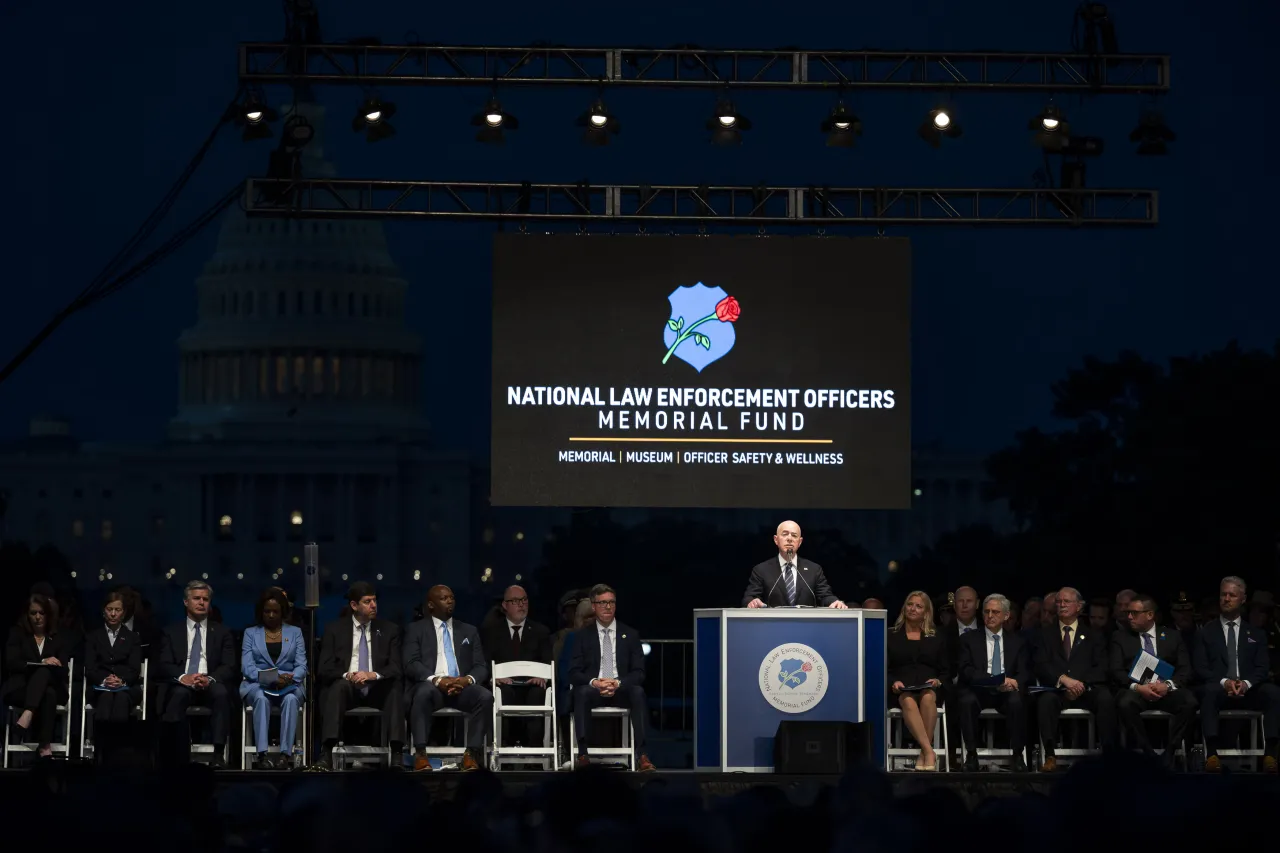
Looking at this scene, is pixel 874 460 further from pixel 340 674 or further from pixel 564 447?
pixel 340 674

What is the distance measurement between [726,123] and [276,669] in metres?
4.82

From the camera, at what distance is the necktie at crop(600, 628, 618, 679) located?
13.4 m

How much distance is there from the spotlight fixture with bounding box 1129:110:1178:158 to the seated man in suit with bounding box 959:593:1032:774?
3.59m

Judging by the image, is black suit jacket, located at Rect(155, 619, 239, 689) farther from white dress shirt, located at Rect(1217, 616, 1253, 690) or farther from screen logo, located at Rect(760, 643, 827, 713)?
white dress shirt, located at Rect(1217, 616, 1253, 690)

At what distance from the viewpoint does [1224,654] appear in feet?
44.3

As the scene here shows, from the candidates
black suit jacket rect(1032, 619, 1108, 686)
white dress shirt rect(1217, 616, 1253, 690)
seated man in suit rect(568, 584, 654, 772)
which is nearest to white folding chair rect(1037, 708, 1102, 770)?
black suit jacket rect(1032, 619, 1108, 686)

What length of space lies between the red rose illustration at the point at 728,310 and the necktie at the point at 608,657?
8.32 ft

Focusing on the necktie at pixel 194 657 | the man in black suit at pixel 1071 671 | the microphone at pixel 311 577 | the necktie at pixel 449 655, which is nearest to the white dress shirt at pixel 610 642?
the necktie at pixel 449 655

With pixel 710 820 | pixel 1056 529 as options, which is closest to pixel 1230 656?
pixel 710 820

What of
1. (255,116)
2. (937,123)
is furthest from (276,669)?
(937,123)

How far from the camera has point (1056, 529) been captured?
154ft

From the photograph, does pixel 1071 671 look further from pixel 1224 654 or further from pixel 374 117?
pixel 374 117

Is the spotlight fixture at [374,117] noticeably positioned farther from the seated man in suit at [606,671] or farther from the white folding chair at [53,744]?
the white folding chair at [53,744]

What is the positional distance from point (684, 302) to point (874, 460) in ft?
5.57
